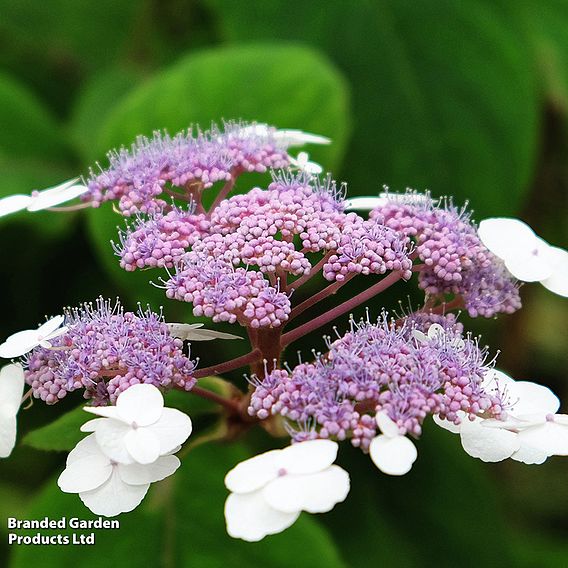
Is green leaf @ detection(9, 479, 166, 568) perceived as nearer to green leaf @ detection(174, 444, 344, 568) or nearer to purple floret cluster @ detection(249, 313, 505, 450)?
green leaf @ detection(174, 444, 344, 568)

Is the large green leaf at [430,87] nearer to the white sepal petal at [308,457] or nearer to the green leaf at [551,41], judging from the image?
the green leaf at [551,41]

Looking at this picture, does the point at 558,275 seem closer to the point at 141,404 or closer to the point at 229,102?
the point at 141,404

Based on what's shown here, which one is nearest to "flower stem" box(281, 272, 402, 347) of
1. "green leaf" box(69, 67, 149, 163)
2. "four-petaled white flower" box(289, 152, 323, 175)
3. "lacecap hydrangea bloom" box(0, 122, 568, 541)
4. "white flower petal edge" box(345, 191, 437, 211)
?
"lacecap hydrangea bloom" box(0, 122, 568, 541)

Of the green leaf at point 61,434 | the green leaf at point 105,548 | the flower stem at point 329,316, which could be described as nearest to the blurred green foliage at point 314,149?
the green leaf at point 105,548

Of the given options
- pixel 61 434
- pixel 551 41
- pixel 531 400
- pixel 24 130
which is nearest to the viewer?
pixel 531 400

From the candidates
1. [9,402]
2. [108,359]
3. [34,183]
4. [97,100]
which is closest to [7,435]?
[9,402]
